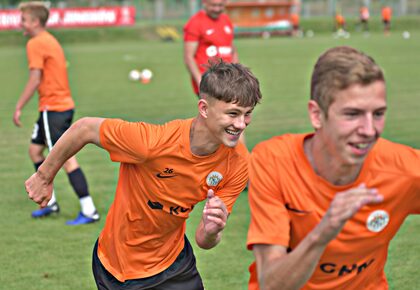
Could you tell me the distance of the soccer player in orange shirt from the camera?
8156 millimetres

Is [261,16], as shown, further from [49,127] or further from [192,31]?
[49,127]

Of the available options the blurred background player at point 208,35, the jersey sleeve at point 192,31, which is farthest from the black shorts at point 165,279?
the jersey sleeve at point 192,31

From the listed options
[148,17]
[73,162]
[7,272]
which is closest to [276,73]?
[73,162]

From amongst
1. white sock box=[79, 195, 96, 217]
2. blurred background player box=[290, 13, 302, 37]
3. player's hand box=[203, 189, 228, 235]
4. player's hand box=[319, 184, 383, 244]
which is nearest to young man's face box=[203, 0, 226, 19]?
white sock box=[79, 195, 96, 217]

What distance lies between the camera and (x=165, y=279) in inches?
185

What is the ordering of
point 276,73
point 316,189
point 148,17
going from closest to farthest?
point 316,189, point 276,73, point 148,17

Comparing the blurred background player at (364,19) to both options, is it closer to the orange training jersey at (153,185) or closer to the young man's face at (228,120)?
the orange training jersey at (153,185)

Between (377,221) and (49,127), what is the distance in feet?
18.4

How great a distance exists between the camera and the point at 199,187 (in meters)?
4.53

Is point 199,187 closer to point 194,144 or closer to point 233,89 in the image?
point 194,144

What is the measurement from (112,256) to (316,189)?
194 centimetres

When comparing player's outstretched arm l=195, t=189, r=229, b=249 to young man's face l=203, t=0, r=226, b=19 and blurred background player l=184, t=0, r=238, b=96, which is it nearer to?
blurred background player l=184, t=0, r=238, b=96

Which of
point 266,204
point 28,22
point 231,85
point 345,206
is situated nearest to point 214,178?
point 231,85

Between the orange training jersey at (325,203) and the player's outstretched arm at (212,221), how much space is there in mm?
674
